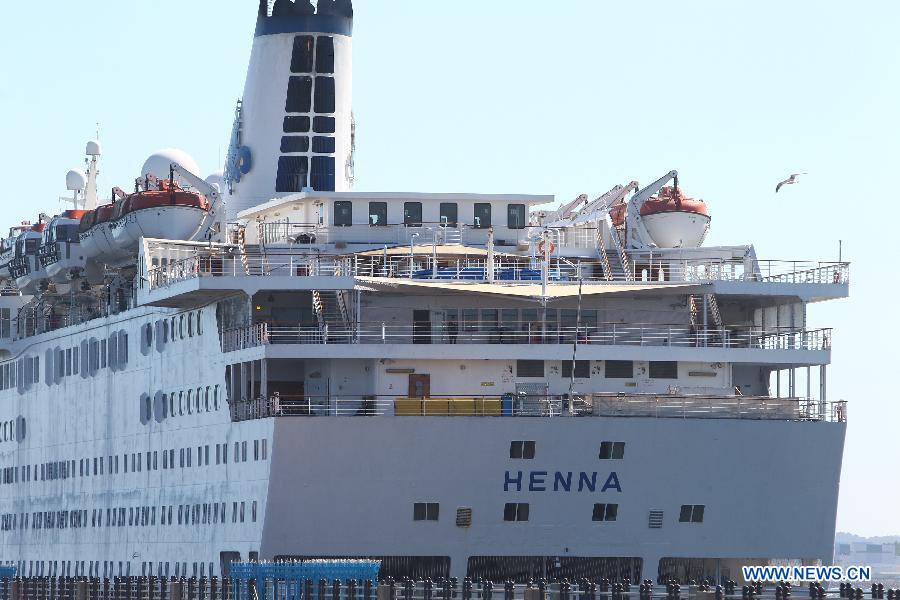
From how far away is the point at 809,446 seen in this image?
2394 inches

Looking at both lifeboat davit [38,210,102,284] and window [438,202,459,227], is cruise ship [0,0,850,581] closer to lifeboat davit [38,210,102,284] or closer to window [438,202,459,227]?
window [438,202,459,227]

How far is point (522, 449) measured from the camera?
2318 inches

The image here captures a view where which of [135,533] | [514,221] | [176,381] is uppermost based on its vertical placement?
[514,221]

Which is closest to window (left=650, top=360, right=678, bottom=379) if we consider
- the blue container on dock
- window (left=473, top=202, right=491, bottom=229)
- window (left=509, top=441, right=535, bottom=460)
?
the blue container on dock

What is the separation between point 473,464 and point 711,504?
6.80 meters

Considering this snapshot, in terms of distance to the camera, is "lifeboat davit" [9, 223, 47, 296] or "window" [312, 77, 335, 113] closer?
"window" [312, 77, 335, 113]

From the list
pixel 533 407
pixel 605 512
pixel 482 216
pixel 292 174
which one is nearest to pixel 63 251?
pixel 292 174

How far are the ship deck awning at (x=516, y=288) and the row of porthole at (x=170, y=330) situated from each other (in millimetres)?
7702

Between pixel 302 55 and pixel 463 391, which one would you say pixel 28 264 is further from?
pixel 463 391

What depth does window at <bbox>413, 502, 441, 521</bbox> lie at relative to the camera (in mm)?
58656

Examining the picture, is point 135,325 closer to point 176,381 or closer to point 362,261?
point 176,381

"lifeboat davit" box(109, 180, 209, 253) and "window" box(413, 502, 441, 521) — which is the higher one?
"lifeboat davit" box(109, 180, 209, 253)

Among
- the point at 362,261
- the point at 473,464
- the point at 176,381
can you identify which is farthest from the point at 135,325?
the point at 473,464

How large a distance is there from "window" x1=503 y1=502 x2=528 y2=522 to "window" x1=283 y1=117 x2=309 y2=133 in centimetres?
2368
